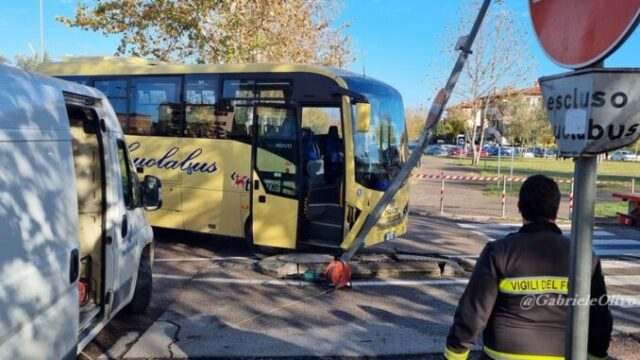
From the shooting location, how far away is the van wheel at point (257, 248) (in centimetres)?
896

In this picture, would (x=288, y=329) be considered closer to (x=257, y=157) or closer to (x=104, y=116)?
(x=104, y=116)

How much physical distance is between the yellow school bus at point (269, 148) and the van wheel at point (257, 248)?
29 mm

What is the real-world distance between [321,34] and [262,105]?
838 inches

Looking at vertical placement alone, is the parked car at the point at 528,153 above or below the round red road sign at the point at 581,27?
below

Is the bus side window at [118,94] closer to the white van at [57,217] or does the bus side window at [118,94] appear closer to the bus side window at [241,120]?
the bus side window at [241,120]

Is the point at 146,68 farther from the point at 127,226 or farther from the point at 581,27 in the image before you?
the point at 581,27

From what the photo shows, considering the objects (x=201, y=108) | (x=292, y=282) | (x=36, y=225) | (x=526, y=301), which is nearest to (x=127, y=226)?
(x=36, y=225)

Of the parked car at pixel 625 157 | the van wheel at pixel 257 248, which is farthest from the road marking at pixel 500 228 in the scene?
the parked car at pixel 625 157

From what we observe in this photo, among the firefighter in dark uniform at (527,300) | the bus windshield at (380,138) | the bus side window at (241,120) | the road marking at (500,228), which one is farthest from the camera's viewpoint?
the road marking at (500,228)

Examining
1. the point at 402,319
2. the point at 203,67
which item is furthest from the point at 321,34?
the point at 402,319

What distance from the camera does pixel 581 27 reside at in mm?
1865

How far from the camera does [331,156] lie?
9078mm

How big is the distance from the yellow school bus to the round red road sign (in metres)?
6.04

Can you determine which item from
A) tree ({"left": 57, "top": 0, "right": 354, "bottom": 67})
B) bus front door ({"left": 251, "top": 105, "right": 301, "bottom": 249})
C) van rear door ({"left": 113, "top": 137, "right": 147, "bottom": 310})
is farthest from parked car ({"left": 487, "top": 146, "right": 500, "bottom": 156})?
van rear door ({"left": 113, "top": 137, "right": 147, "bottom": 310})
